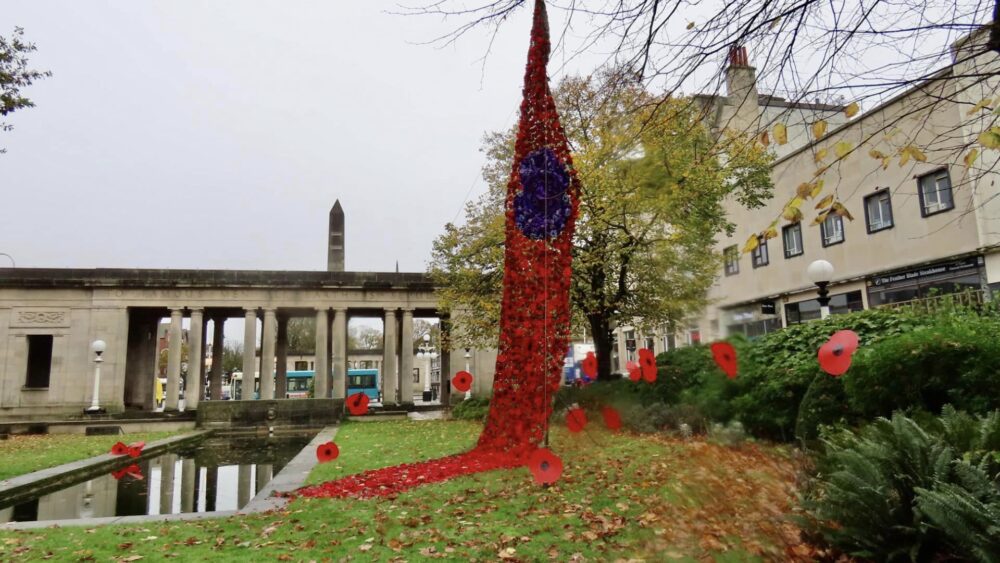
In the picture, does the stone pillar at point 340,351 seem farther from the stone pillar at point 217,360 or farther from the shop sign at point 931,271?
the shop sign at point 931,271

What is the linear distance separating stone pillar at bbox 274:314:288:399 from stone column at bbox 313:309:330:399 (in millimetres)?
4900

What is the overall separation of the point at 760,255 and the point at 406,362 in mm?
27446

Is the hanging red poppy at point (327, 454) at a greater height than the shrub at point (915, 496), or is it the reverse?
the shrub at point (915, 496)

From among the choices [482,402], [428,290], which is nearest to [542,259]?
[482,402]

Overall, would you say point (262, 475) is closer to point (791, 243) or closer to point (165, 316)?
point (791, 243)

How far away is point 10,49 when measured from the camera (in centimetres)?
1116

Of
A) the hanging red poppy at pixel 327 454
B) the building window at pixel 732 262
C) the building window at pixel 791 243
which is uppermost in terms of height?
the building window at pixel 791 243

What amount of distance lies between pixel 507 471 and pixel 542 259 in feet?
10.3

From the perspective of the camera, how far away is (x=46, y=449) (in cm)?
1631

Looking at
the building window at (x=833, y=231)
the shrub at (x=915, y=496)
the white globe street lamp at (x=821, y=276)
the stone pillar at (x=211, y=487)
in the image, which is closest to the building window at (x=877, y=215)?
the building window at (x=833, y=231)

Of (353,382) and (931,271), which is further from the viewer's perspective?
(353,382)

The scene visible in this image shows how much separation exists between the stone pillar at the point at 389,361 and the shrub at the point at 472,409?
7.20 metres

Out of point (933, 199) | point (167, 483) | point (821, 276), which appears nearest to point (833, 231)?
point (933, 199)

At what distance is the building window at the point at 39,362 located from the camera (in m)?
31.1
